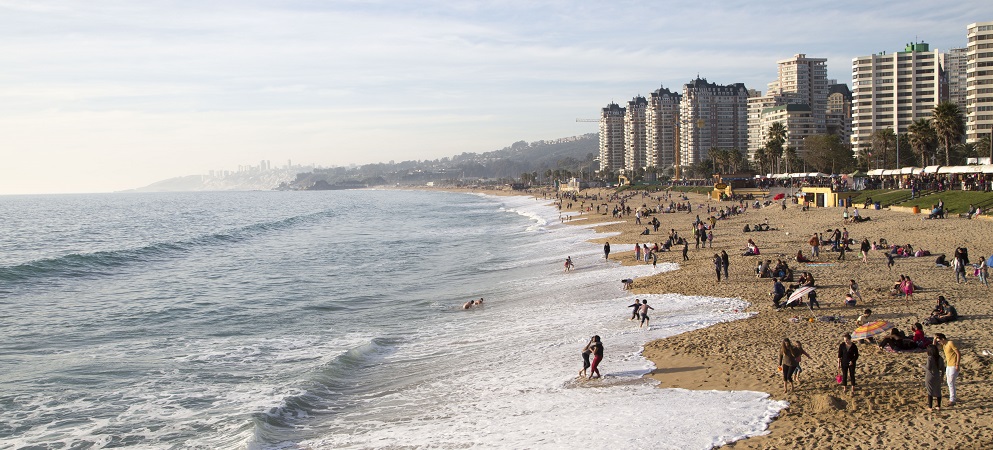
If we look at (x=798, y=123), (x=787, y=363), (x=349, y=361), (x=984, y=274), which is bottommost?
(x=349, y=361)

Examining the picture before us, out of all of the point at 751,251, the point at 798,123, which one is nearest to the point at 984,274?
the point at 751,251

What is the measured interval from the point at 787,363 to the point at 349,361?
9.98 meters

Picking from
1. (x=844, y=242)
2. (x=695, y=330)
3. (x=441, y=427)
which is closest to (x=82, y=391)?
(x=441, y=427)

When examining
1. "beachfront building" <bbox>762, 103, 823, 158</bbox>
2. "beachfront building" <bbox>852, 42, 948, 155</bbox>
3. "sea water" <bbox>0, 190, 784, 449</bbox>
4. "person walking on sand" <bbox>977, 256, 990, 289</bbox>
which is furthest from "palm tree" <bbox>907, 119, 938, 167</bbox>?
"beachfront building" <bbox>762, 103, 823, 158</bbox>

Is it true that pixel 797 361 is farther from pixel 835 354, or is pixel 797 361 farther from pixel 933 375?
pixel 835 354

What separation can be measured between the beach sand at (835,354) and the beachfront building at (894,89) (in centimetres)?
11359

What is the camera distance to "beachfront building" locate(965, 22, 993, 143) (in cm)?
9981

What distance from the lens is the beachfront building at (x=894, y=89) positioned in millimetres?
129750

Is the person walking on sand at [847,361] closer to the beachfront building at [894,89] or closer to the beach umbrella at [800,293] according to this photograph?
the beach umbrella at [800,293]

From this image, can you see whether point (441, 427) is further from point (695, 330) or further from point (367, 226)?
point (367, 226)

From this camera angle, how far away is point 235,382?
16.2 metres

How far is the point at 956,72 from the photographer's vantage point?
182 meters

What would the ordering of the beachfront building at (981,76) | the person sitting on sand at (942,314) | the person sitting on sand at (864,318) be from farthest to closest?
the beachfront building at (981,76) → the person sitting on sand at (864,318) → the person sitting on sand at (942,314)

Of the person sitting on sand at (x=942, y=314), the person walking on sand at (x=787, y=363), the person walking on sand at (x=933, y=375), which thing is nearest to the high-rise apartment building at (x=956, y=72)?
the person sitting on sand at (x=942, y=314)
